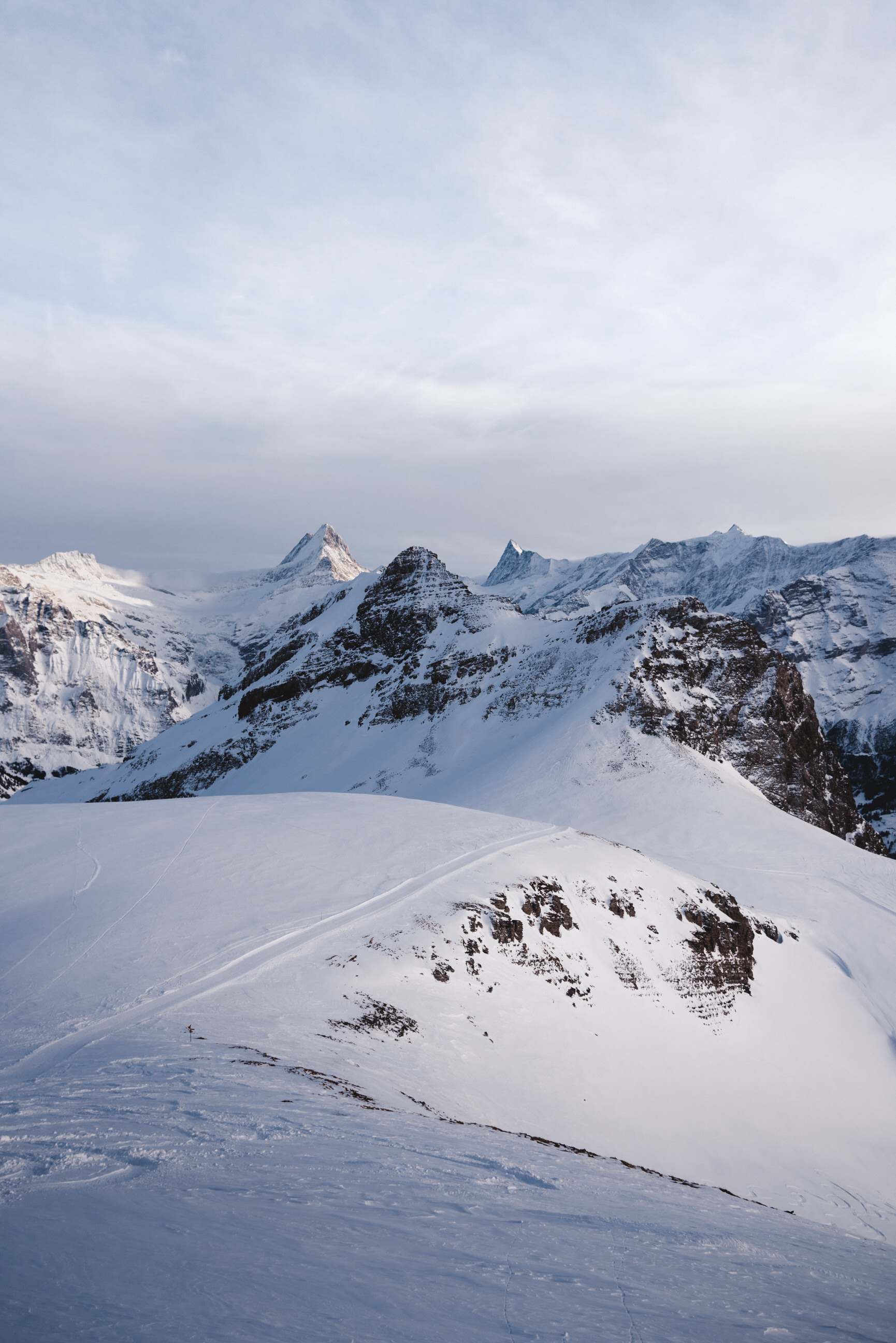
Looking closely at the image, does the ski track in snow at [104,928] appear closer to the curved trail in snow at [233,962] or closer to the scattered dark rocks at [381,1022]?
the curved trail in snow at [233,962]

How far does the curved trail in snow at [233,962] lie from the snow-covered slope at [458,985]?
78 millimetres

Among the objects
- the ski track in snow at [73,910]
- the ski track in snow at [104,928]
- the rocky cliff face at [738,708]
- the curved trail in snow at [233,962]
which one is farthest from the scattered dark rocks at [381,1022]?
the rocky cliff face at [738,708]

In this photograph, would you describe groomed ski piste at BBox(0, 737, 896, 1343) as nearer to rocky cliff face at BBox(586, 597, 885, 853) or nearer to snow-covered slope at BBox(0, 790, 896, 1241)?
snow-covered slope at BBox(0, 790, 896, 1241)

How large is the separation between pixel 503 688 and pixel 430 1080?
2060 inches

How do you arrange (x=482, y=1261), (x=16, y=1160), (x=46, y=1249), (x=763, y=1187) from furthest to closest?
(x=763, y=1187), (x=16, y=1160), (x=482, y=1261), (x=46, y=1249)

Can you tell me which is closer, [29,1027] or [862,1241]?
[862,1241]

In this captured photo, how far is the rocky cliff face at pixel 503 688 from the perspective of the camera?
5850cm

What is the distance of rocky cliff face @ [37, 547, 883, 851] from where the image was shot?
58500 mm

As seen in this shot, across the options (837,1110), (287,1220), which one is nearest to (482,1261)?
(287,1220)

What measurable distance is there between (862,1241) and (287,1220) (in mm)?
7764

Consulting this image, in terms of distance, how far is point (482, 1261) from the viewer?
5.60 m

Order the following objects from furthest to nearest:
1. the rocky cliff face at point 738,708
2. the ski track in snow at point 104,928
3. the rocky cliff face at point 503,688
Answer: the rocky cliff face at point 503,688, the rocky cliff face at point 738,708, the ski track in snow at point 104,928

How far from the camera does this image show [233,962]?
16.5m

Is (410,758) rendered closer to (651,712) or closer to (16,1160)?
(651,712)
